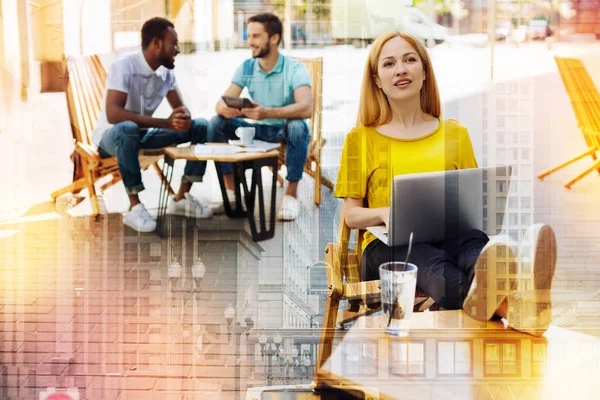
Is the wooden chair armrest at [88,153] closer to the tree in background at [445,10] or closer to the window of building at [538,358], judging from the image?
the tree in background at [445,10]

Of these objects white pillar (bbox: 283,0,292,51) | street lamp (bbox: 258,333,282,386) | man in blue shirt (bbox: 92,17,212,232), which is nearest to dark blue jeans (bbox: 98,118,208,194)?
man in blue shirt (bbox: 92,17,212,232)

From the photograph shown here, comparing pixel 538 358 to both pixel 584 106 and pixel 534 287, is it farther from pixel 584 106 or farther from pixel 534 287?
pixel 584 106

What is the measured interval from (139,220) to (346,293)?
1.24 m

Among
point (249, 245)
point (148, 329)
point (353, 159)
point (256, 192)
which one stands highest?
point (353, 159)

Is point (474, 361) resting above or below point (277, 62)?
below

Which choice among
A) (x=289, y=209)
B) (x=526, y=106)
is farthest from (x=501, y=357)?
(x=289, y=209)

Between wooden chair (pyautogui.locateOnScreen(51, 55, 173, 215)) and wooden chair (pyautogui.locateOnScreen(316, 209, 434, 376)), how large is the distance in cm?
94

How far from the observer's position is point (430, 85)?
96.0 inches

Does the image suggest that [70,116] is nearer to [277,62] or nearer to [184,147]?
[184,147]

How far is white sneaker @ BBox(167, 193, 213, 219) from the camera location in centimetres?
319

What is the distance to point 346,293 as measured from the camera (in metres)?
2.29

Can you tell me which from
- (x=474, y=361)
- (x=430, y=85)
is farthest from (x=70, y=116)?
(x=474, y=361)

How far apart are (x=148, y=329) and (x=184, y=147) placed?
68 cm

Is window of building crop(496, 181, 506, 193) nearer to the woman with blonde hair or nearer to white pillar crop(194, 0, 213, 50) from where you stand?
the woman with blonde hair
